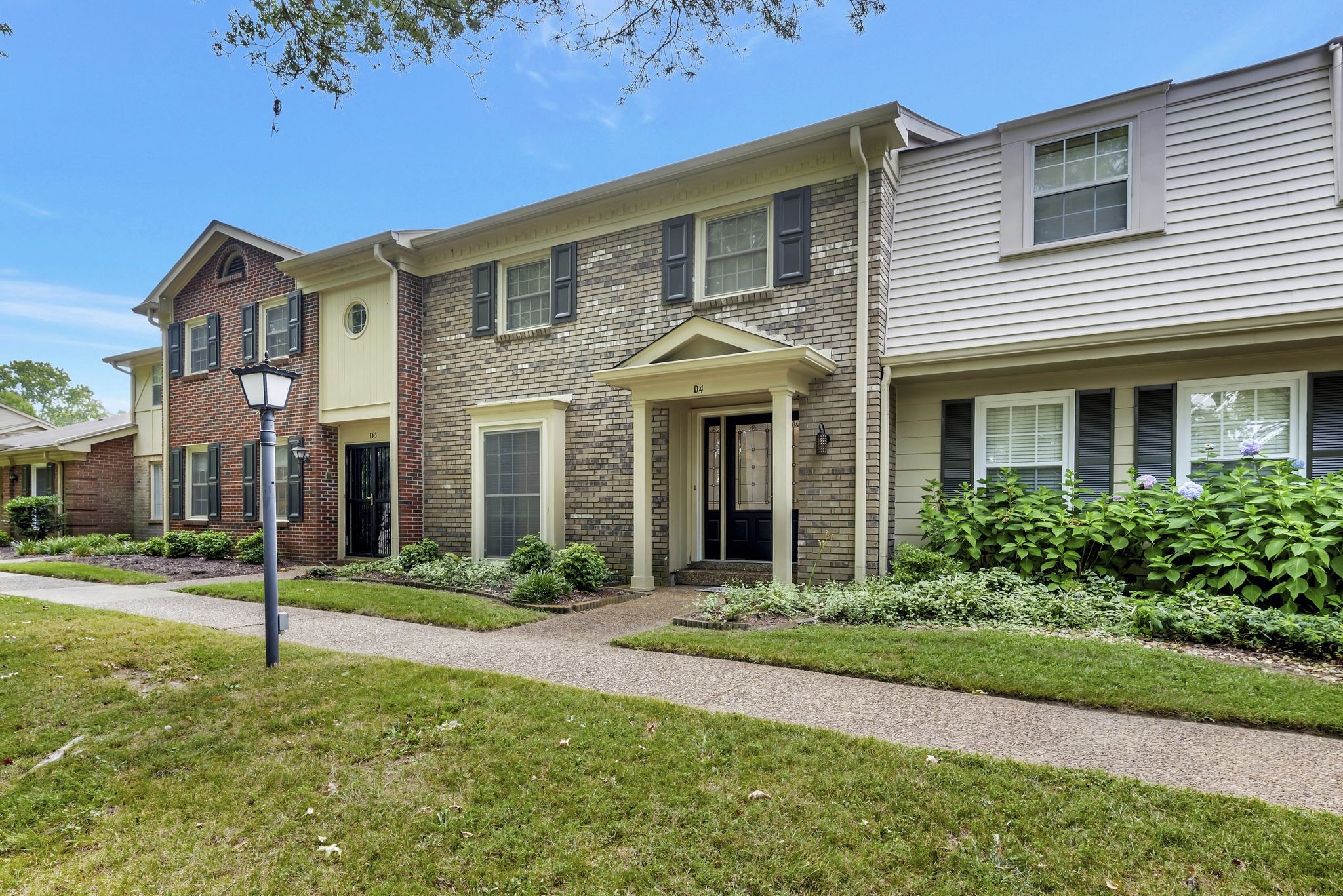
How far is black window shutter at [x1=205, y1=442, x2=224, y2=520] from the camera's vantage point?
13812 millimetres

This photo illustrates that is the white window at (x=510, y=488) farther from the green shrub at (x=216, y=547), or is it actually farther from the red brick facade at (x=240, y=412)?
the green shrub at (x=216, y=547)

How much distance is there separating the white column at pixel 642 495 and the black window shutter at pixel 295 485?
697cm

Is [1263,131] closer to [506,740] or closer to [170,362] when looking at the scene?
[506,740]

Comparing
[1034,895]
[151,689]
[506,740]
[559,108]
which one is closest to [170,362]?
[559,108]

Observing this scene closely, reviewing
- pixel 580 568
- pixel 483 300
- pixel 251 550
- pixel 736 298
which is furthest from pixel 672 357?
pixel 251 550

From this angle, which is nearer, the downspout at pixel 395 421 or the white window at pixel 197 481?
the downspout at pixel 395 421

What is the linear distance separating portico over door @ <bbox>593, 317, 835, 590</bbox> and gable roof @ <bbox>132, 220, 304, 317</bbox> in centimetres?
784

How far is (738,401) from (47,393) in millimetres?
58693

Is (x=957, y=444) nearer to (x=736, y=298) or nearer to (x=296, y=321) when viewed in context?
(x=736, y=298)

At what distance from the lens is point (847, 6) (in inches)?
186

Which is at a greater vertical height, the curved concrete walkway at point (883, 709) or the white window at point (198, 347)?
the white window at point (198, 347)

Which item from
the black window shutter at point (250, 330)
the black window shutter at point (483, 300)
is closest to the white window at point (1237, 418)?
the black window shutter at point (483, 300)

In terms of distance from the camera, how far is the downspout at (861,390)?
25.7ft

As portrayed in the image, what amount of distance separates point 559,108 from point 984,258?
7.38 meters
